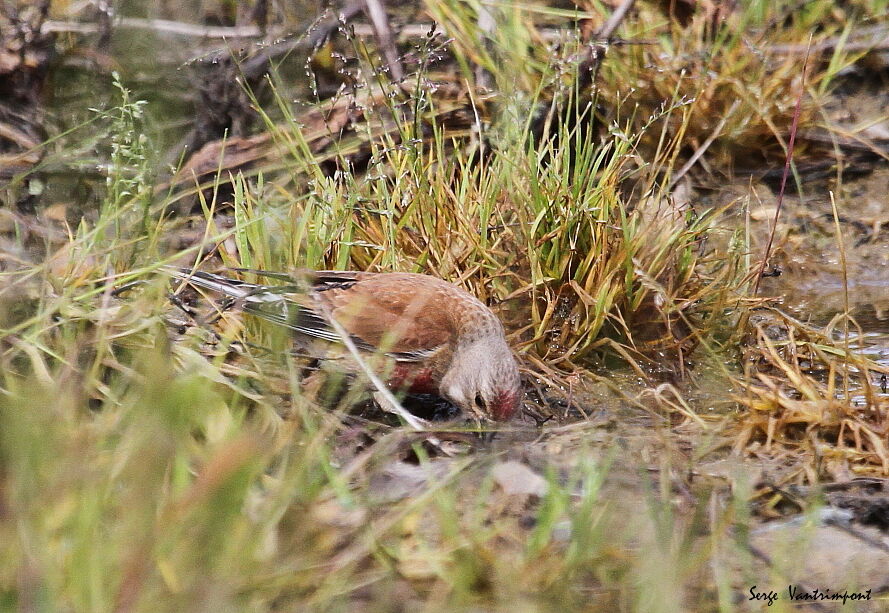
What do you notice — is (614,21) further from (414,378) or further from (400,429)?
(400,429)

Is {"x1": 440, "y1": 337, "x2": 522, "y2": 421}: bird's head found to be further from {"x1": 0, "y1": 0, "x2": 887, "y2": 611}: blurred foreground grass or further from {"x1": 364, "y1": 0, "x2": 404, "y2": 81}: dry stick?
{"x1": 364, "y1": 0, "x2": 404, "y2": 81}: dry stick

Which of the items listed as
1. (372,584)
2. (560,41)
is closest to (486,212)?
(560,41)

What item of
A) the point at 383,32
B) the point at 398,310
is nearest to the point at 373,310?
the point at 398,310

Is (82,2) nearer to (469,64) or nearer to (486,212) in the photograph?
(469,64)

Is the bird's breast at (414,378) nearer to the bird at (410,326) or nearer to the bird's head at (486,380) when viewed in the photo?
the bird at (410,326)

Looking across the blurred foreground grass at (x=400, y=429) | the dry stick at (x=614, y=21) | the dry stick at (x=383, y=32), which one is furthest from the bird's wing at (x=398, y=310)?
the dry stick at (x=614, y=21)

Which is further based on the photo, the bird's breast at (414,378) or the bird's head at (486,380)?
the bird's breast at (414,378)
